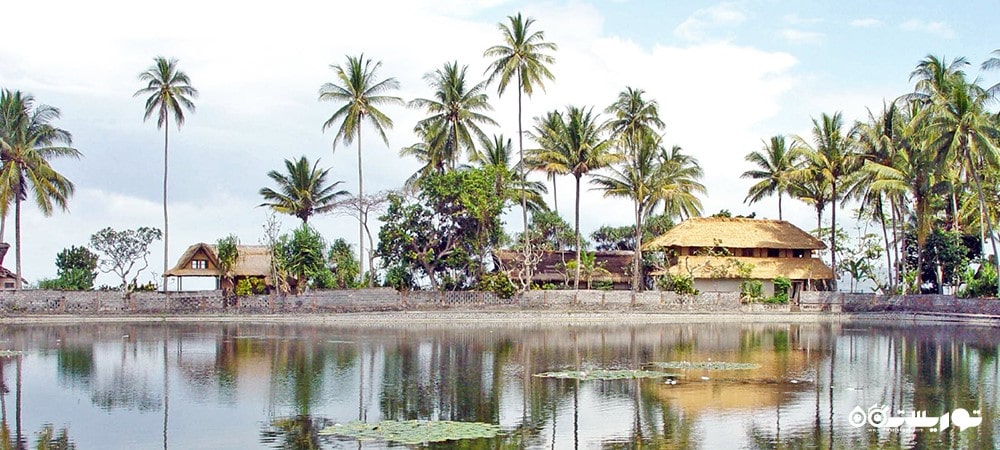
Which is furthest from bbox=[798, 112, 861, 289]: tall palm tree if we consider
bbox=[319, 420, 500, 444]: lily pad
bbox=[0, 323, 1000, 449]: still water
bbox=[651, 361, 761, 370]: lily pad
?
bbox=[319, 420, 500, 444]: lily pad

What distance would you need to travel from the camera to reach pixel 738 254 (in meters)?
52.5

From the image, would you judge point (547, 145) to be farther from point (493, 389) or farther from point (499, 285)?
point (493, 389)

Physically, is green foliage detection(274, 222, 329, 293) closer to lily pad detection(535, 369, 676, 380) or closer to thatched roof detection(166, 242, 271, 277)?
thatched roof detection(166, 242, 271, 277)

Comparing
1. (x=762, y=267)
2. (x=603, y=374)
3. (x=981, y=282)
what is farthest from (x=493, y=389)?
(x=762, y=267)

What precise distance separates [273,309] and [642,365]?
24.0 m

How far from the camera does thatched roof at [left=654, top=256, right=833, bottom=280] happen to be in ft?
166

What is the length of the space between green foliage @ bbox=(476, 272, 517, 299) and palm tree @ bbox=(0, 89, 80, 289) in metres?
19.9

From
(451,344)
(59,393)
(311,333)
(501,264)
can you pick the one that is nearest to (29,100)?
(311,333)

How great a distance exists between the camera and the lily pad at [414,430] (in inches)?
601

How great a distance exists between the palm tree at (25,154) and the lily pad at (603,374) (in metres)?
31.2

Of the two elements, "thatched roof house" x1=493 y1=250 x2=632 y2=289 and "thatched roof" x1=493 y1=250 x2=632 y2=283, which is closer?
"thatched roof house" x1=493 y1=250 x2=632 y2=289

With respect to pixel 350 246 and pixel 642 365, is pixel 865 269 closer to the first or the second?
pixel 350 246

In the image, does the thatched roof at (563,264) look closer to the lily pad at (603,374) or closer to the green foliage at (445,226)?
the green foliage at (445,226)

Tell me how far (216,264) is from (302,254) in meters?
8.08
